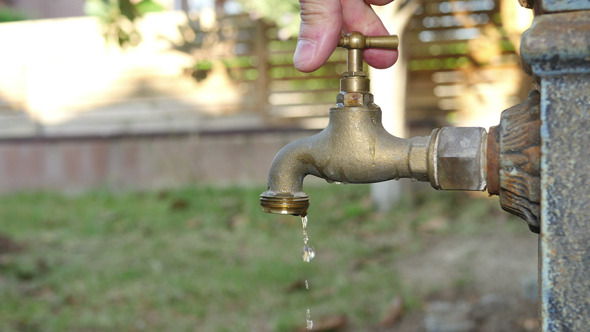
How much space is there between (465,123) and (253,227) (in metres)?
1.99

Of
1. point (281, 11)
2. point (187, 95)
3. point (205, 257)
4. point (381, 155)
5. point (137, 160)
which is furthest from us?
point (187, 95)

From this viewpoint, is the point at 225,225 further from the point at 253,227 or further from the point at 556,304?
the point at 556,304

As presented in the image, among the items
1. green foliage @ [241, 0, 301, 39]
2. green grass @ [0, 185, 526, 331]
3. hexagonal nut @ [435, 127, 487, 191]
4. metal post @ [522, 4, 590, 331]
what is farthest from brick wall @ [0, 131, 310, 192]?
metal post @ [522, 4, 590, 331]

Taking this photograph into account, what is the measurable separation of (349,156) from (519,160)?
0.32 meters

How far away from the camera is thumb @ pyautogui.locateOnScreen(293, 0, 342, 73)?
1195 millimetres

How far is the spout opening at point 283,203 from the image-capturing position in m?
1.23

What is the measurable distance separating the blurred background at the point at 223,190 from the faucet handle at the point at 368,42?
3.73 ft

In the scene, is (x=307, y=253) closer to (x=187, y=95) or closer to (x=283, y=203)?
(x=283, y=203)

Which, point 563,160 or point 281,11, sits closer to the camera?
point 563,160

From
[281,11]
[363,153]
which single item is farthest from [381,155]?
[281,11]

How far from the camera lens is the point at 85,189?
565 centimetres

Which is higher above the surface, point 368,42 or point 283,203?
point 368,42

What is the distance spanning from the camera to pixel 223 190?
5141 millimetres

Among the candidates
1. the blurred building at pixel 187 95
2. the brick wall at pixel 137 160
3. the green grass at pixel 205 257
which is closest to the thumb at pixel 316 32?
the green grass at pixel 205 257
